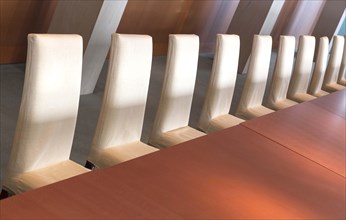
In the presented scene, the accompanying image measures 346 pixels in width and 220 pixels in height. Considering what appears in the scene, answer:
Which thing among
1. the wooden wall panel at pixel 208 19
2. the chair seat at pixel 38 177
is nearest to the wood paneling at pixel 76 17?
the chair seat at pixel 38 177

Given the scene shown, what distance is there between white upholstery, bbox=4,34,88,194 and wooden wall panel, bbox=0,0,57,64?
282 cm

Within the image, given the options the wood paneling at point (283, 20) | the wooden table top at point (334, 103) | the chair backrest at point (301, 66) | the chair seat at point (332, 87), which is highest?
the wood paneling at point (283, 20)

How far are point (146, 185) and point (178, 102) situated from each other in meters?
1.41

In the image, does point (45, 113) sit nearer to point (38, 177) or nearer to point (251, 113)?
point (38, 177)

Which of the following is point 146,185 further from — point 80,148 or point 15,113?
point 15,113

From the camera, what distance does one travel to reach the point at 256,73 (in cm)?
410

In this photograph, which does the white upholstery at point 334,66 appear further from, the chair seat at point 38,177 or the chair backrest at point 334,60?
the chair seat at point 38,177

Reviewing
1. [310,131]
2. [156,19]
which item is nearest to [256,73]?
[310,131]

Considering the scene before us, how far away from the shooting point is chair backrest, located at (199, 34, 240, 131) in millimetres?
3474

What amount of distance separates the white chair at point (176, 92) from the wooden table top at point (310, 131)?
18.0 inches

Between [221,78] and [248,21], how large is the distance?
4.56 meters

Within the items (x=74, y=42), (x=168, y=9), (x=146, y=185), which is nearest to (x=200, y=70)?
(x=168, y=9)

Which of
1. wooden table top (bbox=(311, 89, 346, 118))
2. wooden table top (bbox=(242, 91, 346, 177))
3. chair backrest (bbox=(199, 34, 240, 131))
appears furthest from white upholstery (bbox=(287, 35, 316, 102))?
chair backrest (bbox=(199, 34, 240, 131))

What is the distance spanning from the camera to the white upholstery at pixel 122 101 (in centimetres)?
251
